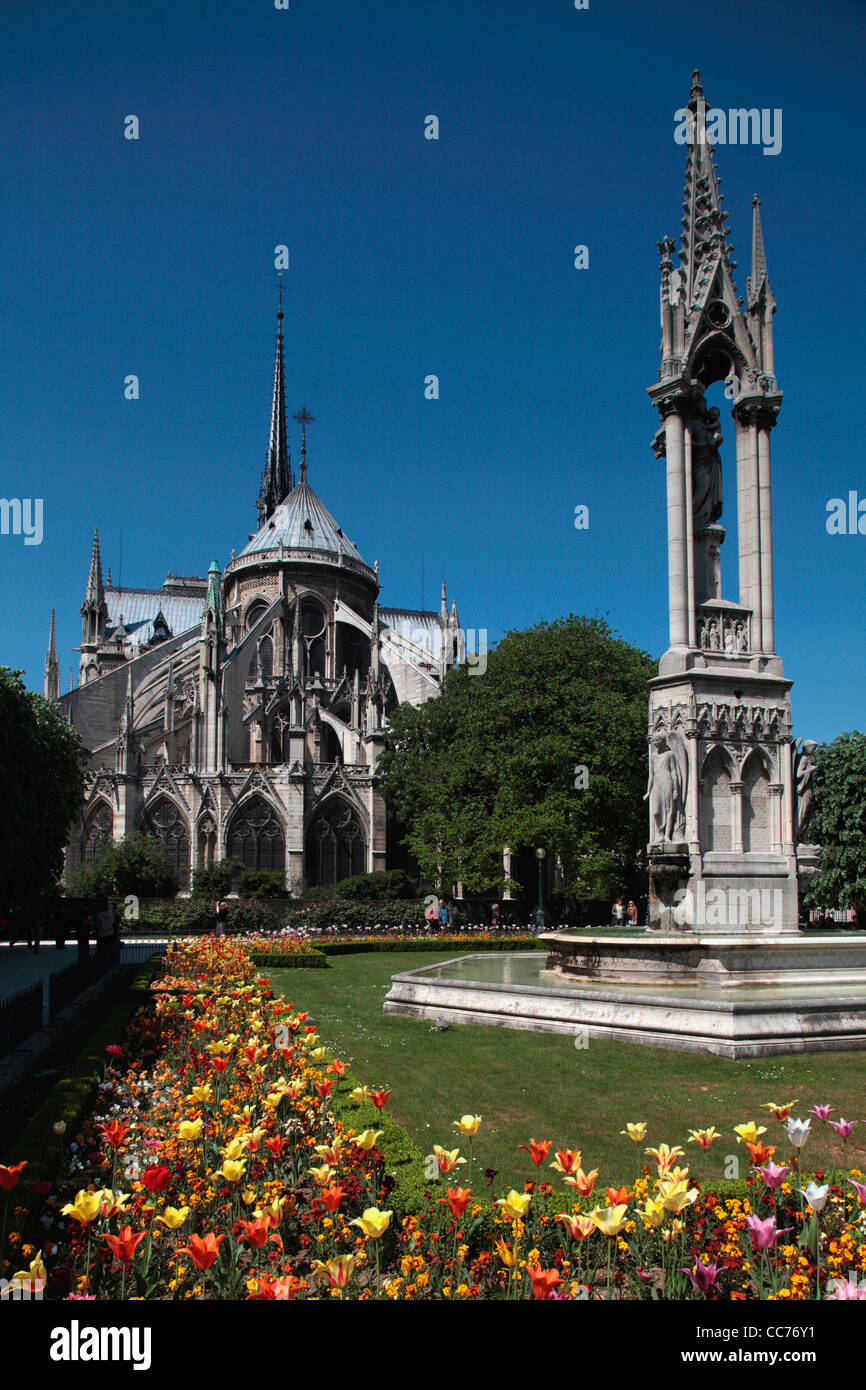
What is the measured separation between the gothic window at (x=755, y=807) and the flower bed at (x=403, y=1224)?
23.0 feet

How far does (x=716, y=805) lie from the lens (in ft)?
44.8

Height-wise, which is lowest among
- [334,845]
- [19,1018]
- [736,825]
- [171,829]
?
[19,1018]

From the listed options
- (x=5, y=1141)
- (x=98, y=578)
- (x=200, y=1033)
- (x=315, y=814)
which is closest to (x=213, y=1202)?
(x=5, y=1141)

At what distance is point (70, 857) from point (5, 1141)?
4978cm

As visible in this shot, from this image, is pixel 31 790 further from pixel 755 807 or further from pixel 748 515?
pixel 748 515

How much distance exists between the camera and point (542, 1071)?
9422 mm

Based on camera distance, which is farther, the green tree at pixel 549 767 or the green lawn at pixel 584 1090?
the green tree at pixel 549 767

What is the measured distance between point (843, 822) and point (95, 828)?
3802 cm

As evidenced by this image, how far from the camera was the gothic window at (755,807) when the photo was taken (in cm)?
1373

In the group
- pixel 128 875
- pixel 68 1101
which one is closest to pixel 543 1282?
pixel 68 1101

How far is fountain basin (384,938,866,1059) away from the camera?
9.73 meters

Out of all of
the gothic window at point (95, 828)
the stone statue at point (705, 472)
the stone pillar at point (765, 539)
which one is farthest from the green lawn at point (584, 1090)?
the gothic window at point (95, 828)

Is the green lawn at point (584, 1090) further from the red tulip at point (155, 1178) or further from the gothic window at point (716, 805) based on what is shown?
the gothic window at point (716, 805)
